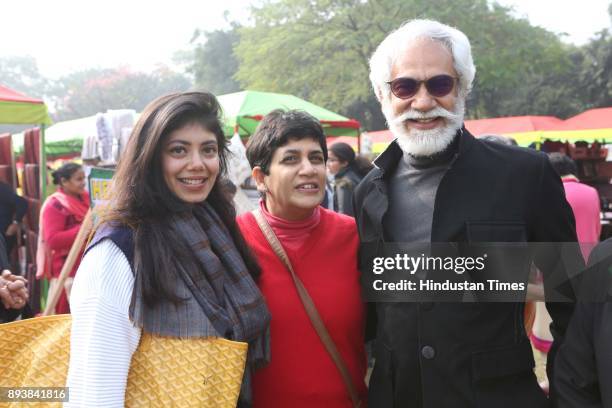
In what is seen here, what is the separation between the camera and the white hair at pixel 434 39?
2018mm

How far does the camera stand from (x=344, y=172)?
19.5ft

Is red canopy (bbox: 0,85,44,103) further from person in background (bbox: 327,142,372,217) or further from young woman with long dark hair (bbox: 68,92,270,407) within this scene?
young woman with long dark hair (bbox: 68,92,270,407)

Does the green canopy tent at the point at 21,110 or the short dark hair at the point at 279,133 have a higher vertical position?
the green canopy tent at the point at 21,110

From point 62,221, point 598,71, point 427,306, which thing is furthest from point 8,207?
point 598,71

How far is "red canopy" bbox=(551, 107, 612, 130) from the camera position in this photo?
11.3 m

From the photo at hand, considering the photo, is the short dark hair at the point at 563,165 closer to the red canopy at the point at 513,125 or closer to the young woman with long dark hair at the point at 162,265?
the young woman with long dark hair at the point at 162,265

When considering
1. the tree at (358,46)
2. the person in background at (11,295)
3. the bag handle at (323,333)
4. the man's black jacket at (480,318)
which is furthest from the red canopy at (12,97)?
the tree at (358,46)

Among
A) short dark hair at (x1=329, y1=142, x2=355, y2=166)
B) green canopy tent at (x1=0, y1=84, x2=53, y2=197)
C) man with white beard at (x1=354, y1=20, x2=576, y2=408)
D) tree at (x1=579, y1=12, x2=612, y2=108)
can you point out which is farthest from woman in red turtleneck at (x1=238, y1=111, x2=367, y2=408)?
tree at (x1=579, y1=12, x2=612, y2=108)

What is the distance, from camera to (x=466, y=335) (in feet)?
6.17

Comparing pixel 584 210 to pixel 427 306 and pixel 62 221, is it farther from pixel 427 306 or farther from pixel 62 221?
pixel 62 221

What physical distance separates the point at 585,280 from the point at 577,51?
2748 cm

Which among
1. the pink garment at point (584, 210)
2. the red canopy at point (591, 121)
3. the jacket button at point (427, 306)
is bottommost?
the jacket button at point (427, 306)

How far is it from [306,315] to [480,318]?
63 centimetres

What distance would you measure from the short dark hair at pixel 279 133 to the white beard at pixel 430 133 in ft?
1.16
